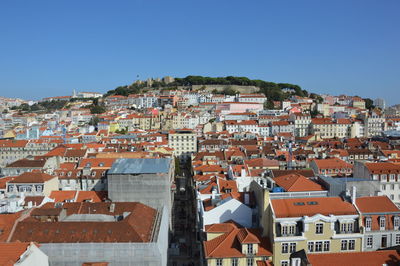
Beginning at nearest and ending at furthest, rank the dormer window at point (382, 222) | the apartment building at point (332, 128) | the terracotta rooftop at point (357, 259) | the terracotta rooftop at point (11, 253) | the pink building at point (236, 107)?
1. the terracotta rooftop at point (357, 259)
2. the terracotta rooftop at point (11, 253)
3. the dormer window at point (382, 222)
4. the apartment building at point (332, 128)
5. the pink building at point (236, 107)

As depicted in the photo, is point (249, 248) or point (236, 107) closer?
point (249, 248)

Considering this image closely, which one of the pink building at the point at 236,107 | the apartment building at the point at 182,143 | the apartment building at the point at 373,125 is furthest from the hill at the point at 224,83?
the apartment building at the point at 182,143

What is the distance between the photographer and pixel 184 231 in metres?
40.2

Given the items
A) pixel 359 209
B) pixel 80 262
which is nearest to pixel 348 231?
pixel 359 209

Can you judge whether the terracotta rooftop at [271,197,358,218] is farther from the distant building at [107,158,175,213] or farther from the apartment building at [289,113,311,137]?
the apartment building at [289,113,311,137]

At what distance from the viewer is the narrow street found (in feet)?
107

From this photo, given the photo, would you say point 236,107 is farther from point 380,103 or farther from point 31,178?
point 31,178

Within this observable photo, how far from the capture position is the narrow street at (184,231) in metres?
32.6

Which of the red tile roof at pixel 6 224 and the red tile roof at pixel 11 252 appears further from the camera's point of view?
the red tile roof at pixel 6 224

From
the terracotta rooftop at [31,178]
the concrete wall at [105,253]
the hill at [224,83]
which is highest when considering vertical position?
the hill at [224,83]

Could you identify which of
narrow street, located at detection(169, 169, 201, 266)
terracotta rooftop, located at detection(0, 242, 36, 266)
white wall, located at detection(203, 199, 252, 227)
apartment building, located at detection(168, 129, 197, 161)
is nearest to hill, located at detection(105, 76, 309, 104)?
apartment building, located at detection(168, 129, 197, 161)

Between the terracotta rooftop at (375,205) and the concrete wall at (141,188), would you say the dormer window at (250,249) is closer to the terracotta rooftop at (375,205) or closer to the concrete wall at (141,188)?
the terracotta rooftop at (375,205)

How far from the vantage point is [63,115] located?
156 metres

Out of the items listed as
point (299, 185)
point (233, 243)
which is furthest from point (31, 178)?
point (299, 185)
